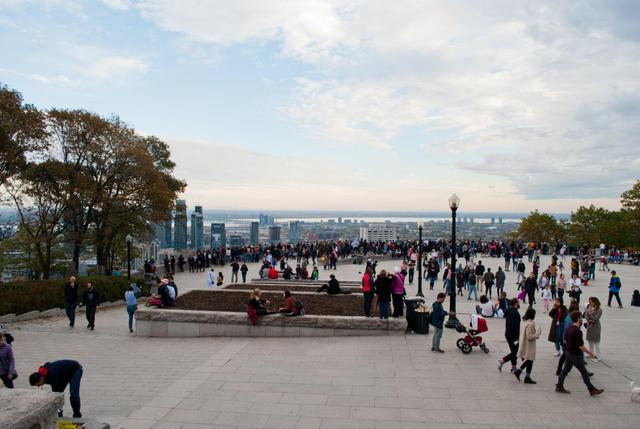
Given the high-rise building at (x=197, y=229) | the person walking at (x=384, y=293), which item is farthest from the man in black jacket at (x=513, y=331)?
the high-rise building at (x=197, y=229)

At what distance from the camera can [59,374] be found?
7098 mm

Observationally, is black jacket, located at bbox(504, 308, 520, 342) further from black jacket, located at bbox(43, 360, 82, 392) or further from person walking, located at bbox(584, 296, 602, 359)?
black jacket, located at bbox(43, 360, 82, 392)

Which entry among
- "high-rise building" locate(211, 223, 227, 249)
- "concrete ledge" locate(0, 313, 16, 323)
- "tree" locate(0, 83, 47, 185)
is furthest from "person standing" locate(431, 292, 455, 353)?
"high-rise building" locate(211, 223, 227, 249)

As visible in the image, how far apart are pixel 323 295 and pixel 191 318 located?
17.8 feet

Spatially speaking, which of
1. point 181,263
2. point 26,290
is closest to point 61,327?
point 26,290

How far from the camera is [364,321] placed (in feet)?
41.2

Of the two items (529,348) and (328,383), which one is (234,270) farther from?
(529,348)

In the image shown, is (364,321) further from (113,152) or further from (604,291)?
(113,152)

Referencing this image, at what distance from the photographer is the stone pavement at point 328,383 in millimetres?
7309

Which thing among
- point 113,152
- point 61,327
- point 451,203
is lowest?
point 61,327

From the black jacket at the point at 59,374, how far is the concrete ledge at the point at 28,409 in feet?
7.49

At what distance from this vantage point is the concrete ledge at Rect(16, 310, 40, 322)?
1708cm

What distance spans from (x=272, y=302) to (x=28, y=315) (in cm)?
888

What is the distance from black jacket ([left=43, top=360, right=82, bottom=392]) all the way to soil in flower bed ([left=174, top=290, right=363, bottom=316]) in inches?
288
